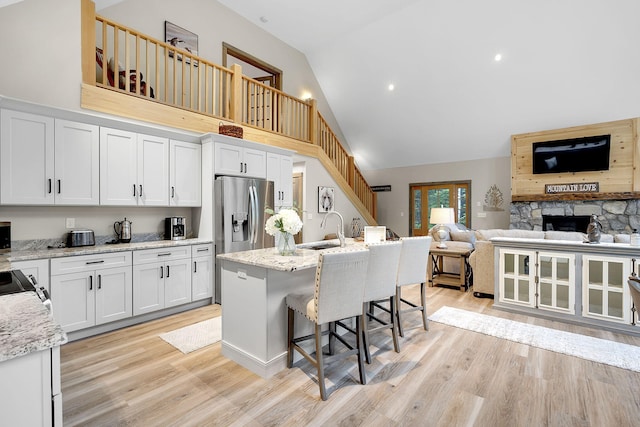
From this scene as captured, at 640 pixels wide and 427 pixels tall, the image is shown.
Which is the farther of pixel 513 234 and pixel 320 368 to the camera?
pixel 513 234

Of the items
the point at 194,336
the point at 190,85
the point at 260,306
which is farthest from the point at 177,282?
the point at 190,85

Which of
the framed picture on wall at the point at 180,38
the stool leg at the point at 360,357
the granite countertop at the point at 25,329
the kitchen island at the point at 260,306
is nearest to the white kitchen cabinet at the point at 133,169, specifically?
the kitchen island at the point at 260,306

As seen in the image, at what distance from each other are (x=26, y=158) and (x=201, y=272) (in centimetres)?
212

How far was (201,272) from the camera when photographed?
402 cm

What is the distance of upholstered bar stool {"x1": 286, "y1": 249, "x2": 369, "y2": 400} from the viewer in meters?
2.08

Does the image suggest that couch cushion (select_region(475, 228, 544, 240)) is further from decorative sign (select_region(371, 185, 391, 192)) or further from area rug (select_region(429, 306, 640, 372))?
decorative sign (select_region(371, 185, 391, 192))

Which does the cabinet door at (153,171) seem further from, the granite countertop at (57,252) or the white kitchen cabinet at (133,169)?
the granite countertop at (57,252)

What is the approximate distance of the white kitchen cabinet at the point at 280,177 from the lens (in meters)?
5.08

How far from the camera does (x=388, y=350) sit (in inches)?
111

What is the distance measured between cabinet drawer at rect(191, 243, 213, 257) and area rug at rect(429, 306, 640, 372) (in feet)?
9.69

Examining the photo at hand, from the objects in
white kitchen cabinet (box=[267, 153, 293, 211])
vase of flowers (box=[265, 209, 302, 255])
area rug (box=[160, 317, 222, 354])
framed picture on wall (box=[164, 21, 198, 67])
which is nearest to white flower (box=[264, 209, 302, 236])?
vase of flowers (box=[265, 209, 302, 255])

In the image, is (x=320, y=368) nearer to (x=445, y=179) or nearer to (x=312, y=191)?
(x=312, y=191)

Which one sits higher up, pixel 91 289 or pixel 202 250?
pixel 202 250

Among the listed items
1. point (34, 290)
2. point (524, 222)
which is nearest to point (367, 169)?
point (524, 222)
